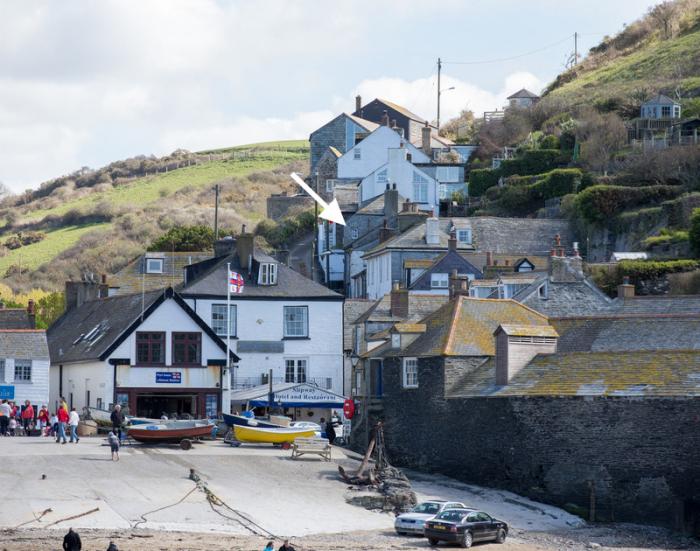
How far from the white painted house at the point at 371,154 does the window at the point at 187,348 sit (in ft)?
175

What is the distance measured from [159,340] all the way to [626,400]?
22438 millimetres

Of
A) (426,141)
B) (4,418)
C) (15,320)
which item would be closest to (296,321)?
(15,320)

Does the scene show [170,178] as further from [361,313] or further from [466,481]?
[466,481]

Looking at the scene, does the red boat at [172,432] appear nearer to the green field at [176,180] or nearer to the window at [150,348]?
the window at [150,348]

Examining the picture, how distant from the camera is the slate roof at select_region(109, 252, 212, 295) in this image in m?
81.1

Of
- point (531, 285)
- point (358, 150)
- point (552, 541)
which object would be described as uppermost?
point (358, 150)

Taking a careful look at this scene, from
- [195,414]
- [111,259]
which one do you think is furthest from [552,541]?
[111,259]

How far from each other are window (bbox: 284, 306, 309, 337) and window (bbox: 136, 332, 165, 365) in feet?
26.5

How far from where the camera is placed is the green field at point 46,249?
137m

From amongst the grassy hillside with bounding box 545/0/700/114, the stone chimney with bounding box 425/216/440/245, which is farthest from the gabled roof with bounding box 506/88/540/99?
the stone chimney with bounding box 425/216/440/245

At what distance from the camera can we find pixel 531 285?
2680 inches

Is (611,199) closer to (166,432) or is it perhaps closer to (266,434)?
(266,434)

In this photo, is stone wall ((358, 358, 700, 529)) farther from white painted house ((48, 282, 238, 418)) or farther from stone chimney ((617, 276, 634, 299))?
stone chimney ((617, 276, 634, 299))

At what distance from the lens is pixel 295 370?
69.5m
